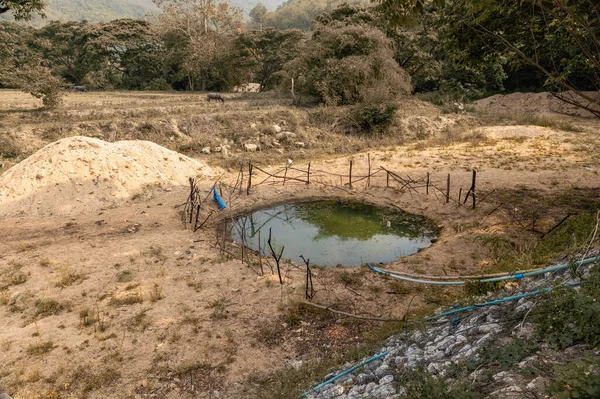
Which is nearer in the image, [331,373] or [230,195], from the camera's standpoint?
[331,373]

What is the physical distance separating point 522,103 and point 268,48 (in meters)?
20.8

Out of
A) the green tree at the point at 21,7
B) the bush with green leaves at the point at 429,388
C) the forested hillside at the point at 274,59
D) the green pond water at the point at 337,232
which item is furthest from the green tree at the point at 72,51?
the bush with green leaves at the point at 429,388

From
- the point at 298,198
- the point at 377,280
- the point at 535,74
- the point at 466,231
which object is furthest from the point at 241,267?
the point at 535,74

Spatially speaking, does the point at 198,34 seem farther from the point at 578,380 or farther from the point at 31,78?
the point at 578,380

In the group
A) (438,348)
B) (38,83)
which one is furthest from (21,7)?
(438,348)

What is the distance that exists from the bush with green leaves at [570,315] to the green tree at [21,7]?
19.8 metres

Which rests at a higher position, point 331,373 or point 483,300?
point 483,300

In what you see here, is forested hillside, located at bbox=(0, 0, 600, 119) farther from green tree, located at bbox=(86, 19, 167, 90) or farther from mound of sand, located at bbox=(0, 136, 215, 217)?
mound of sand, located at bbox=(0, 136, 215, 217)

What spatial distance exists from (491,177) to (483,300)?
909 centimetres

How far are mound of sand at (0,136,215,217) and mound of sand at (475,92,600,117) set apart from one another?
22.1m

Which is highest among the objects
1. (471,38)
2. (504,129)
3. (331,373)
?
(471,38)

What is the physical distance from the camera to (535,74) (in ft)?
96.0

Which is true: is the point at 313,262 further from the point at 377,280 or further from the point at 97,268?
the point at 97,268

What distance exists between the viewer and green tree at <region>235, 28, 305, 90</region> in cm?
3262
